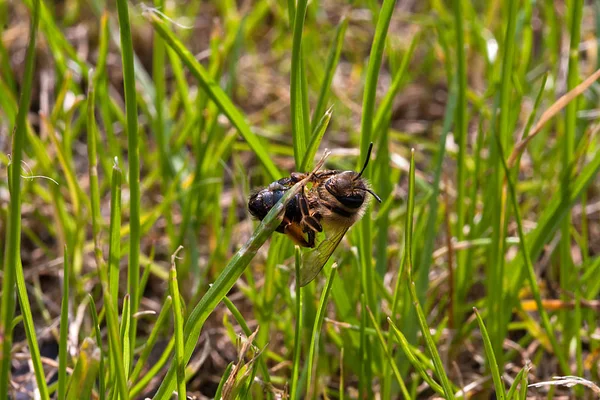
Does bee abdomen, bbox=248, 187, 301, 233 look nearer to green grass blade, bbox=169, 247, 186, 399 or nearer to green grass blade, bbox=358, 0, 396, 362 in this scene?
green grass blade, bbox=358, 0, 396, 362

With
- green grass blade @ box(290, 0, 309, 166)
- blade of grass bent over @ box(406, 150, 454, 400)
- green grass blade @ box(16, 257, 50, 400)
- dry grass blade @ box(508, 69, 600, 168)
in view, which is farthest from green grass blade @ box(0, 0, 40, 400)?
dry grass blade @ box(508, 69, 600, 168)

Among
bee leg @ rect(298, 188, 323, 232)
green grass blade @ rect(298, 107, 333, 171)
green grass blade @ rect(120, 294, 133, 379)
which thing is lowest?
green grass blade @ rect(120, 294, 133, 379)

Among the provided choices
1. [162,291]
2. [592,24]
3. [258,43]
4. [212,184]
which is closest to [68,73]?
[212,184]

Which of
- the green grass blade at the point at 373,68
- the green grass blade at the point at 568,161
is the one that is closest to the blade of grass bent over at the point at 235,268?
the green grass blade at the point at 373,68

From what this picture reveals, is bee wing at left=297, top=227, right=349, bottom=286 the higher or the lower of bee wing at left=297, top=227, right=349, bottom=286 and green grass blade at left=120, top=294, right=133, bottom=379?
the higher

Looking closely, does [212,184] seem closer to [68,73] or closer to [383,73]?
[68,73]

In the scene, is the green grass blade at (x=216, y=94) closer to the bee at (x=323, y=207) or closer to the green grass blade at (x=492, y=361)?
the bee at (x=323, y=207)

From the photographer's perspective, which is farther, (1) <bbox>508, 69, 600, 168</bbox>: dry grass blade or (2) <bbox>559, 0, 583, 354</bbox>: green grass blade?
(2) <bbox>559, 0, 583, 354</bbox>: green grass blade
